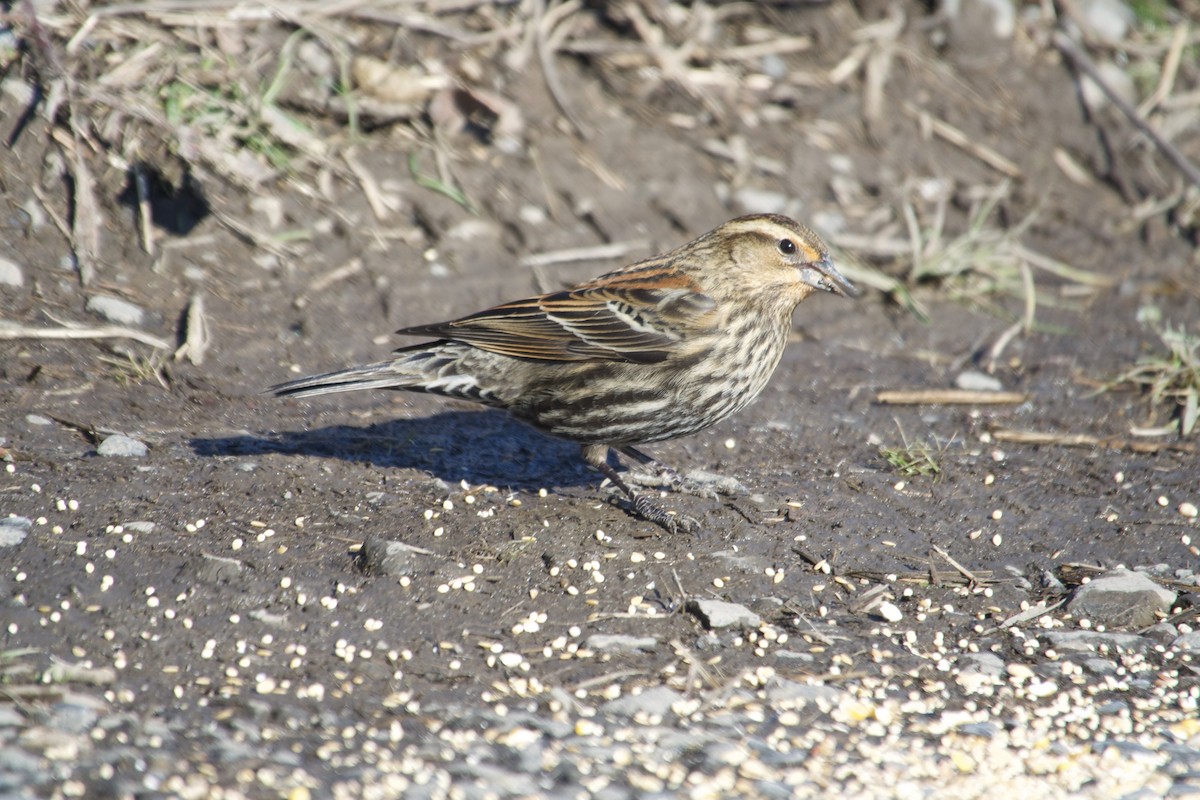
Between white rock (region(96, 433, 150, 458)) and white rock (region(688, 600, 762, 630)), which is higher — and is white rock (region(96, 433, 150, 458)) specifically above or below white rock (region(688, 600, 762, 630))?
above

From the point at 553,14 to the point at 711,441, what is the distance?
12.1 feet

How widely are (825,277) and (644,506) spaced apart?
1444 millimetres

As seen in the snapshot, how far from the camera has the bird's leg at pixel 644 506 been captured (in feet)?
17.8

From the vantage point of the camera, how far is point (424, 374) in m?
5.72

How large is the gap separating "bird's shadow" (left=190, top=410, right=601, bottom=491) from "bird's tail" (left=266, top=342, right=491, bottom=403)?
12.1 inches

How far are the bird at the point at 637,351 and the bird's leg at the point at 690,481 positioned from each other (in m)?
0.02

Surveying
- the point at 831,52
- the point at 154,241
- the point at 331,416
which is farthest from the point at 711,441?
the point at 831,52

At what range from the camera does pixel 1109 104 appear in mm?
9383

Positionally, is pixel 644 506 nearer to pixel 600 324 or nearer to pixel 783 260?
pixel 600 324

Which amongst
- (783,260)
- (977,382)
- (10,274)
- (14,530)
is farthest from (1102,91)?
(14,530)

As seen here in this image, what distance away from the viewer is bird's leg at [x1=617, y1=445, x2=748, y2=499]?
5.77 metres

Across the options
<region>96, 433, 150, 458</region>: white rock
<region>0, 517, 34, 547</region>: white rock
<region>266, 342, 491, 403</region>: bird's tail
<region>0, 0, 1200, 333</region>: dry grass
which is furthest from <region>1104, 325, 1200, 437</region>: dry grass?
<region>0, 517, 34, 547</region>: white rock

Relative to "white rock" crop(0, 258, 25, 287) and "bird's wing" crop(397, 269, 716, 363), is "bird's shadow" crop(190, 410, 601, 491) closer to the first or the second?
"bird's wing" crop(397, 269, 716, 363)

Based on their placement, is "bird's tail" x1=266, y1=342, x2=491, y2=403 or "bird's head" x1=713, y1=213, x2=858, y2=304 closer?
"bird's tail" x1=266, y1=342, x2=491, y2=403
